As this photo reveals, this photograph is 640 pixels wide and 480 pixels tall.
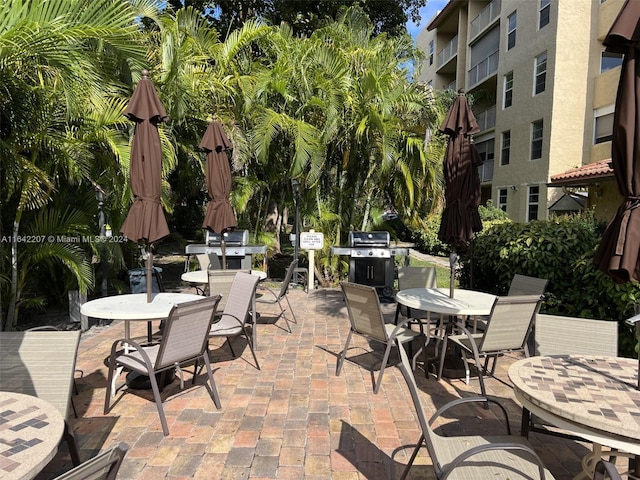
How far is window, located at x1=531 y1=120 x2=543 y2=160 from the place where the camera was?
1550cm

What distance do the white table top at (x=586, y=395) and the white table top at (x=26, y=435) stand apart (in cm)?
214

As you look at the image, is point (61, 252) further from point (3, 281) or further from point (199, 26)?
point (199, 26)

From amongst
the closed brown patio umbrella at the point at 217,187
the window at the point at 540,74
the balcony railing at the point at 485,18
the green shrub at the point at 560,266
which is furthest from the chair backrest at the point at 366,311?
the balcony railing at the point at 485,18

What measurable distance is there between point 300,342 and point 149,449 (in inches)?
102

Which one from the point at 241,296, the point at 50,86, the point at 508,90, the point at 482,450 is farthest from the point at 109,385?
the point at 508,90

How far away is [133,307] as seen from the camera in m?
3.80

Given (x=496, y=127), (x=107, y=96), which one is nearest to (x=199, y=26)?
(x=107, y=96)

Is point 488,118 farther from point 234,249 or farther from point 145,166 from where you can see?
point 145,166

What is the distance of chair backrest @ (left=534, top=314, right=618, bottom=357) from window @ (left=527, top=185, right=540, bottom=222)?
13.8m

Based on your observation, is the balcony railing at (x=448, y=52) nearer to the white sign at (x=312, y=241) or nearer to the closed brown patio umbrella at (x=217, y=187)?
the white sign at (x=312, y=241)

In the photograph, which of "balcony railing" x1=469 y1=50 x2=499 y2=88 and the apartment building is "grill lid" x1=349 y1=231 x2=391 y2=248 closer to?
the apartment building

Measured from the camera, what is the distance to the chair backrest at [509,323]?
3.57 m

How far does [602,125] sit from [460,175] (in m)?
12.7

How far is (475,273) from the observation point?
23.6ft
